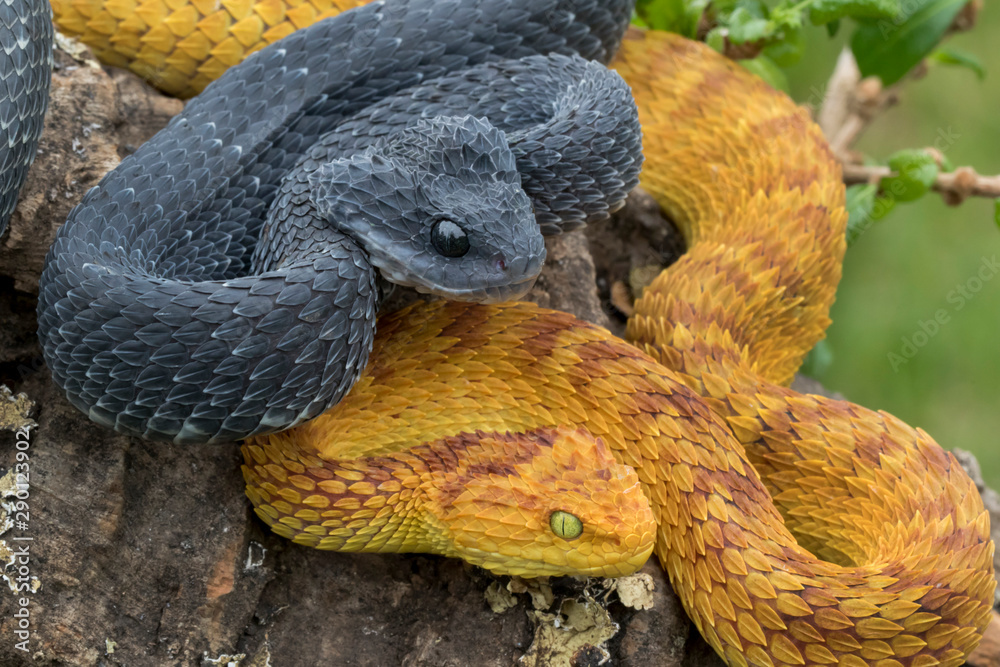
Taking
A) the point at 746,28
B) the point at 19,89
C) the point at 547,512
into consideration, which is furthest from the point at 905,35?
the point at 19,89

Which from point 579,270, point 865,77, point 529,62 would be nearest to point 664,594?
point 579,270

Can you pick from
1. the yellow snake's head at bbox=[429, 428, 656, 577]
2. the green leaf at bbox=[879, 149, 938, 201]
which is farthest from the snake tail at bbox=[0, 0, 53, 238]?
the green leaf at bbox=[879, 149, 938, 201]

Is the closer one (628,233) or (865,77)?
(628,233)

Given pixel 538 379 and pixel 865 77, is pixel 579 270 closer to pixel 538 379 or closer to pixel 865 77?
pixel 538 379

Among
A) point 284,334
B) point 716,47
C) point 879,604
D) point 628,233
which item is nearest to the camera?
point 284,334

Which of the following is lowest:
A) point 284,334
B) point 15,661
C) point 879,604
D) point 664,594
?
point 15,661

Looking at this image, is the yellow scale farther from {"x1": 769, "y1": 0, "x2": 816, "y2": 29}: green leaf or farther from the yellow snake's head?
{"x1": 769, "y1": 0, "x2": 816, "y2": 29}: green leaf

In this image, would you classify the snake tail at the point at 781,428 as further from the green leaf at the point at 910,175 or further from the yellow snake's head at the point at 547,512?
the green leaf at the point at 910,175
